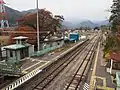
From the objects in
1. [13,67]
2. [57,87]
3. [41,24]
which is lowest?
[57,87]

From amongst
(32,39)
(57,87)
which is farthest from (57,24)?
(57,87)

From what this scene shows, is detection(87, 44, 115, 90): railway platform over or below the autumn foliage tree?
below

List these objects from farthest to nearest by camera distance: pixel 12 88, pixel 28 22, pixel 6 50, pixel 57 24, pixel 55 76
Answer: pixel 57 24 < pixel 28 22 < pixel 6 50 < pixel 55 76 < pixel 12 88

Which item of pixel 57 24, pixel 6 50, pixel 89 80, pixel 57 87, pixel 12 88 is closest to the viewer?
pixel 12 88

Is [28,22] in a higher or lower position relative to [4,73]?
higher

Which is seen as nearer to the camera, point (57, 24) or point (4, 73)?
point (4, 73)

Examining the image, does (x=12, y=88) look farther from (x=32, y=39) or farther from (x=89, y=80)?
(x=32, y=39)

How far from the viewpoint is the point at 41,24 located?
4175cm

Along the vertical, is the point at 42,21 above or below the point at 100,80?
above

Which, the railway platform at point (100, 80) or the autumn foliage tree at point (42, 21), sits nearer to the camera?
the railway platform at point (100, 80)

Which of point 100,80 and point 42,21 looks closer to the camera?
point 100,80

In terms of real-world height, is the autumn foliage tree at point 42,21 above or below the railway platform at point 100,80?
above

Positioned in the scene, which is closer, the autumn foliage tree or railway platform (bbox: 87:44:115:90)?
railway platform (bbox: 87:44:115:90)

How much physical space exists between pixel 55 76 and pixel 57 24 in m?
29.2
